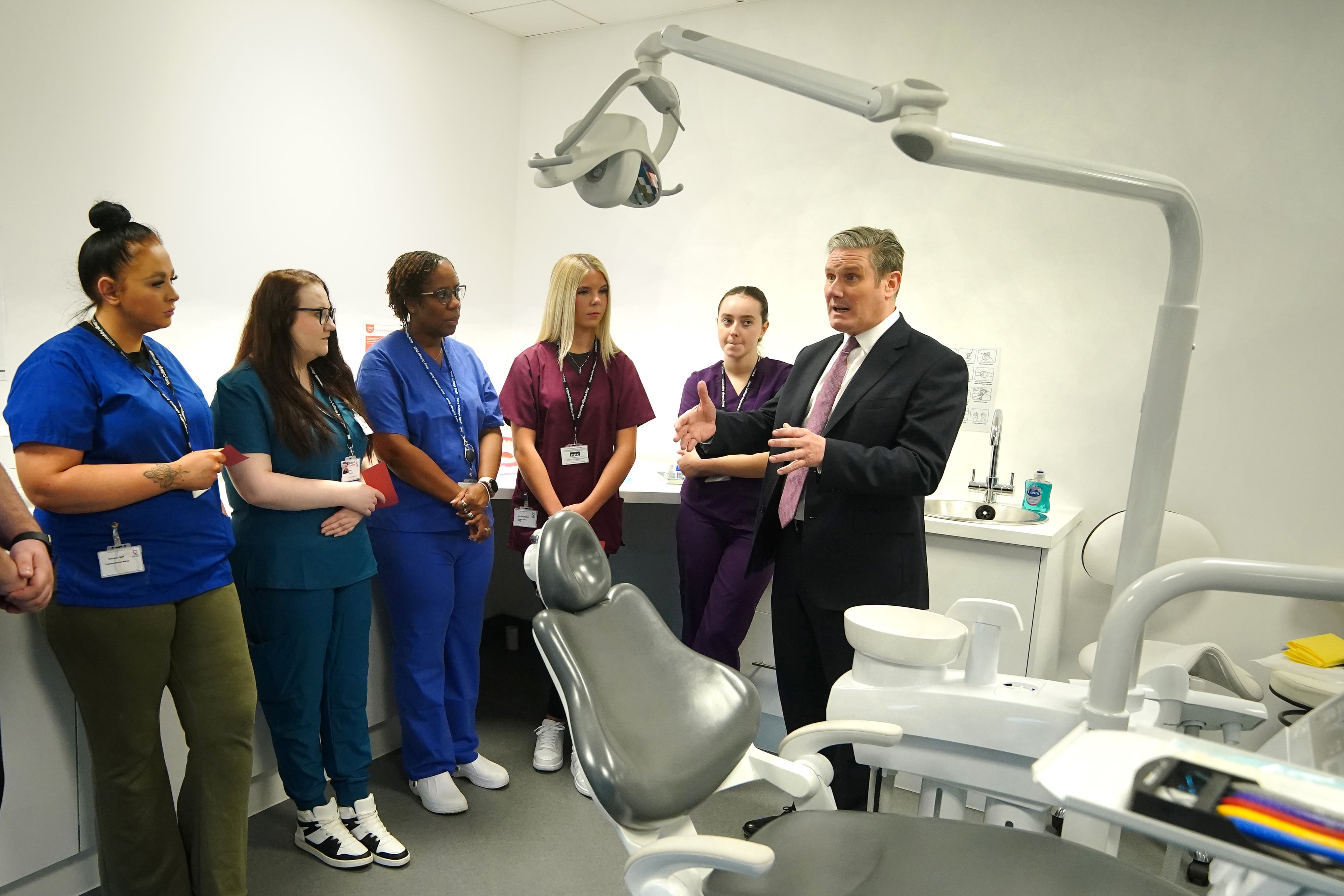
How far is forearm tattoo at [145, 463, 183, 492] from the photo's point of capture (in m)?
1.77

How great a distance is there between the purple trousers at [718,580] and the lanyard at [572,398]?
45 cm

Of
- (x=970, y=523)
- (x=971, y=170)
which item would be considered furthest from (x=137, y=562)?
(x=970, y=523)

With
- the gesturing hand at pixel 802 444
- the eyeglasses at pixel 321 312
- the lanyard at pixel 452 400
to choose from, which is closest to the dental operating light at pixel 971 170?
the gesturing hand at pixel 802 444

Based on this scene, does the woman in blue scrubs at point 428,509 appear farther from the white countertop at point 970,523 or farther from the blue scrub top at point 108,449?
the blue scrub top at point 108,449

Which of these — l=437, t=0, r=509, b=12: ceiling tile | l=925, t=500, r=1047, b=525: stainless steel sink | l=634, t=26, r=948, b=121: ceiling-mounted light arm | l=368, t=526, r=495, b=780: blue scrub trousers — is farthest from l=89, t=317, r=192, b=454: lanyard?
l=437, t=0, r=509, b=12: ceiling tile

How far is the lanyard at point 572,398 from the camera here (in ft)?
9.49

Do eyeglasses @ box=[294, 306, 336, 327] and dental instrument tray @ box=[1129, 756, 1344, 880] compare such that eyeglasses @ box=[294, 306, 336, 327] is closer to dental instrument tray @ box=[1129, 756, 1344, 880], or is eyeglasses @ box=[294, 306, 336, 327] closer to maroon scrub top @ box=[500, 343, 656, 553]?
maroon scrub top @ box=[500, 343, 656, 553]

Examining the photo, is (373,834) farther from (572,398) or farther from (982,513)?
(982,513)

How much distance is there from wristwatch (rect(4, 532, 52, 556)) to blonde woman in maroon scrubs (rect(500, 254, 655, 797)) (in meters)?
1.34

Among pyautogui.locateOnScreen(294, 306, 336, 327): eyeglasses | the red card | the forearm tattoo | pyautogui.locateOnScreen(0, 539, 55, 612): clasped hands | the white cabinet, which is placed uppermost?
pyautogui.locateOnScreen(294, 306, 336, 327): eyeglasses

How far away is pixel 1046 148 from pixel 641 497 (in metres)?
2.00

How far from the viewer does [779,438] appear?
2055 millimetres

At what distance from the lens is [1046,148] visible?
3344 mm

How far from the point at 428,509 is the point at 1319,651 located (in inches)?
103
